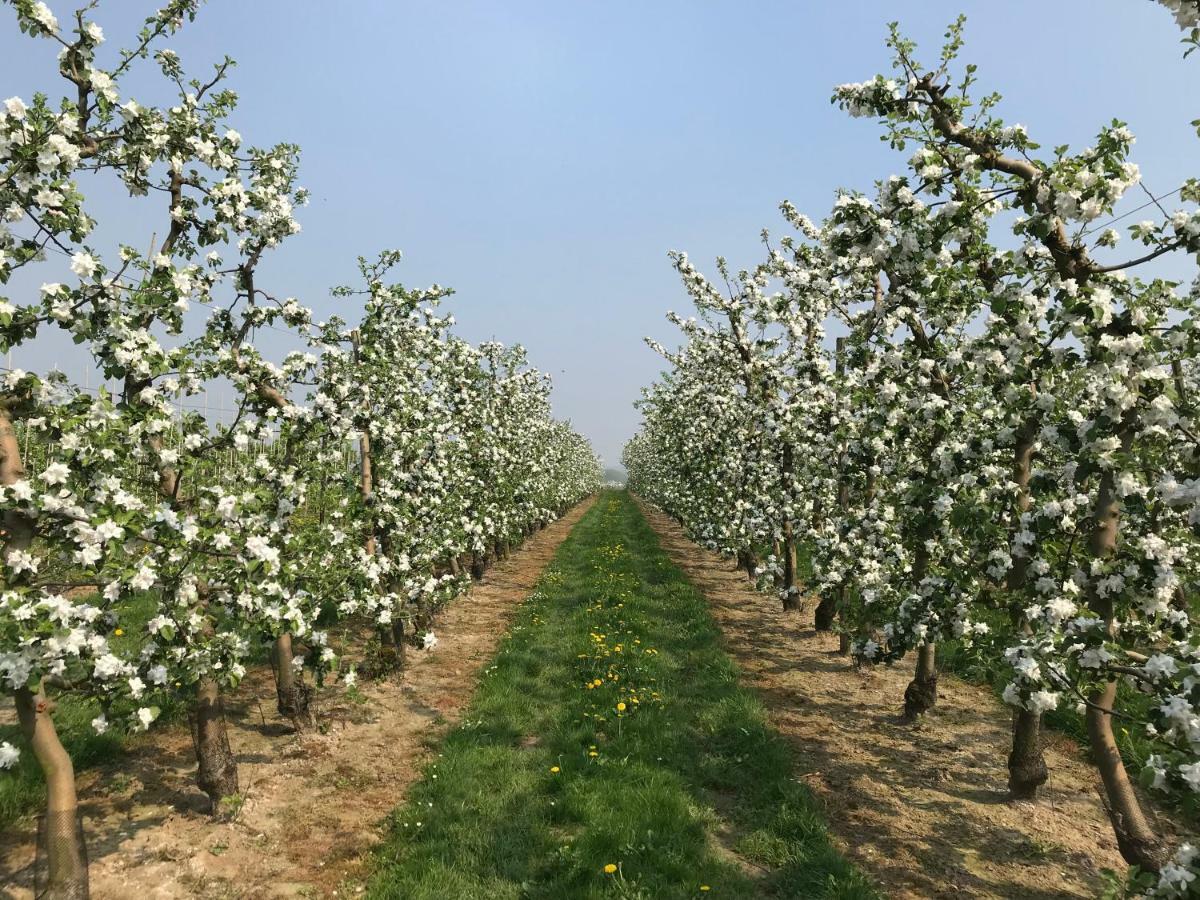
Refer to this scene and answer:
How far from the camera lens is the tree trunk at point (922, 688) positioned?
10.7 metres

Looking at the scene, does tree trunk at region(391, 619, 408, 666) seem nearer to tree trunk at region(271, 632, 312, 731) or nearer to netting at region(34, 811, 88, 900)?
tree trunk at region(271, 632, 312, 731)

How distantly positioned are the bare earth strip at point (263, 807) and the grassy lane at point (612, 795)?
575mm

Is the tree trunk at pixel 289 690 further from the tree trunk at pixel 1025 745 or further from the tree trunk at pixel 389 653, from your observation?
the tree trunk at pixel 1025 745

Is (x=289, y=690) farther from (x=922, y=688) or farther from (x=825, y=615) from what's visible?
(x=825, y=615)

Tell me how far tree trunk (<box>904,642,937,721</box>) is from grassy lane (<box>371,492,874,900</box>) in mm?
2453

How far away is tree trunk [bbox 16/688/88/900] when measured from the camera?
5.77m

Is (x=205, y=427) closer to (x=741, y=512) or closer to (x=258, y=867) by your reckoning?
(x=258, y=867)

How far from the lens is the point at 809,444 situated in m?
13.5

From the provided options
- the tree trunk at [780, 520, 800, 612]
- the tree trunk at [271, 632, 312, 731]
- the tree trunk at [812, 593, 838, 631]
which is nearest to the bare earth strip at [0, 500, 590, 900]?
the tree trunk at [271, 632, 312, 731]

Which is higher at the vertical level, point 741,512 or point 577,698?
point 741,512

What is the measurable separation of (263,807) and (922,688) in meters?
9.67

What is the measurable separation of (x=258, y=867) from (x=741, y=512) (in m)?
14.5

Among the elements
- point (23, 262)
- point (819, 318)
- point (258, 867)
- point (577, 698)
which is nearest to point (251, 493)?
point (23, 262)

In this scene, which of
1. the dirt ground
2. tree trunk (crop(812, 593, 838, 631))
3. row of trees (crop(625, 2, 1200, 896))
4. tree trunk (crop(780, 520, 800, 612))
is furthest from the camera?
tree trunk (crop(780, 520, 800, 612))
